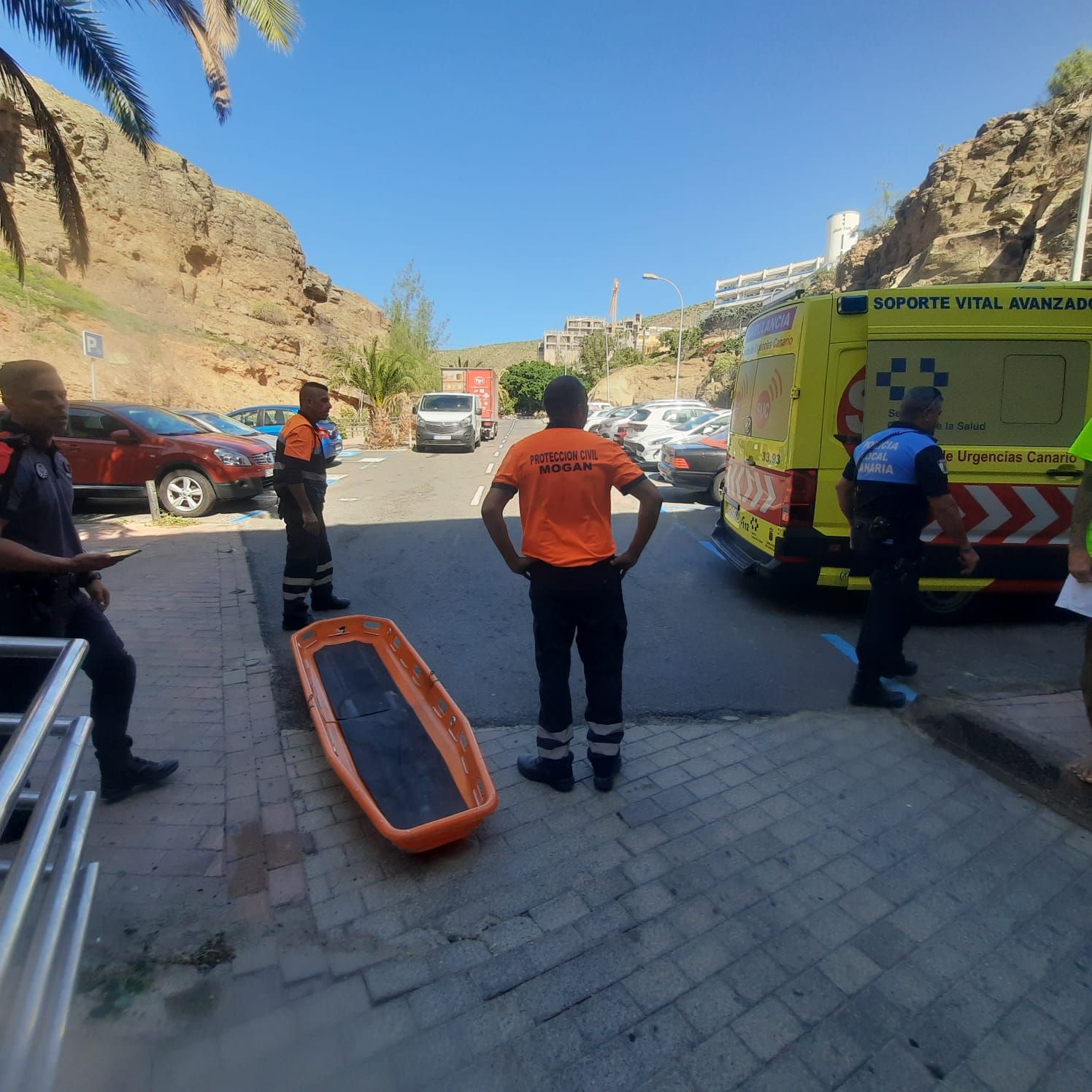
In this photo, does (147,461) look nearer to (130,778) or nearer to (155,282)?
(130,778)

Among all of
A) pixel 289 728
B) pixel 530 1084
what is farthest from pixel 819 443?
pixel 530 1084

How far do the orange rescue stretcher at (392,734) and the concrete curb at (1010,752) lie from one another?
2.46 metres

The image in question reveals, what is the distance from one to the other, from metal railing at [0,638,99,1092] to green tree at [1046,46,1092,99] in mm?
34582

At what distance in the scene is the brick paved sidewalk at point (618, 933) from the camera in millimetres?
1893

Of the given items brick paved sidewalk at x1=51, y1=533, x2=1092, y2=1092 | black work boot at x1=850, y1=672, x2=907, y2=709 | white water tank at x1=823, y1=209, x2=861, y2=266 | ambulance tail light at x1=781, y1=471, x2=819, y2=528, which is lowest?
brick paved sidewalk at x1=51, y1=533, x2=1092, y2=1092

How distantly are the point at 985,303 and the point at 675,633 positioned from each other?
3.33m

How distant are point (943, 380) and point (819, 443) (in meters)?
0.99

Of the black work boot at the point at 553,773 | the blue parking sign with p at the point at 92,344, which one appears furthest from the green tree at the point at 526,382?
the black work boot at the point at 553,773

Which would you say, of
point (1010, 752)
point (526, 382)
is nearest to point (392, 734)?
point (1010, 752)

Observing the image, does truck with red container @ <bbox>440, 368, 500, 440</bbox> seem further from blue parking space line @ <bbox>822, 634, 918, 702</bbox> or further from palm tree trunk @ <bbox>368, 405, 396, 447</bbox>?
blue parking space line @ <bbox>822, 634, 918, 702</bbox>

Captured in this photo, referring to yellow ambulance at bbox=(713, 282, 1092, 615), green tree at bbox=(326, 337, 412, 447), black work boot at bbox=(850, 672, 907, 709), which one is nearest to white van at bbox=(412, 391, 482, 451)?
green tree at bbox=(326, 337, 412, 447)

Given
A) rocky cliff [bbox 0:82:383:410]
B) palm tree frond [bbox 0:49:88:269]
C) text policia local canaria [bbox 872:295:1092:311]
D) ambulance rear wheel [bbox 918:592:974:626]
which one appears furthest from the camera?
rocky cliff [bbox 0:82:383:410]

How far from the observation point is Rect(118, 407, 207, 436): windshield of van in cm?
1013

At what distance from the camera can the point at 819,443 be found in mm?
5234
